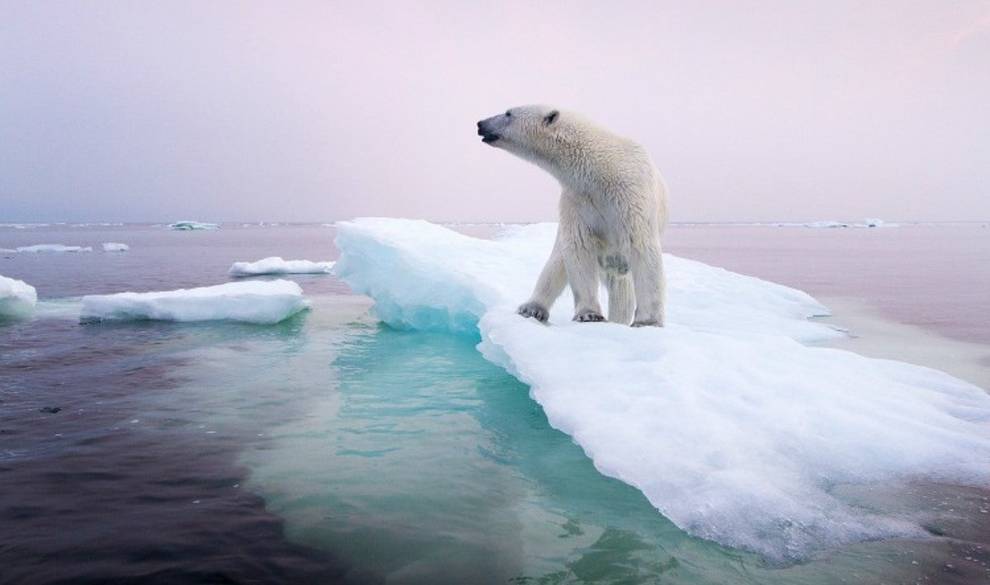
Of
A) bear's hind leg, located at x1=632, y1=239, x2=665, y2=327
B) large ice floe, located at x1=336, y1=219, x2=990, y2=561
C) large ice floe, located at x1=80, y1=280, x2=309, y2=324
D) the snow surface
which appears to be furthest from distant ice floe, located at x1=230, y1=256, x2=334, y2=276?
large ice floe, located at x1=336, y1=219, x2=990, y2=561

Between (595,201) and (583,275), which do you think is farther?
(583,275)

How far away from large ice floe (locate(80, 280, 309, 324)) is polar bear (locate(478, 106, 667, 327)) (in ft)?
19.7

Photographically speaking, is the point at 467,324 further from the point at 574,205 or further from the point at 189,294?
the point at 189,294

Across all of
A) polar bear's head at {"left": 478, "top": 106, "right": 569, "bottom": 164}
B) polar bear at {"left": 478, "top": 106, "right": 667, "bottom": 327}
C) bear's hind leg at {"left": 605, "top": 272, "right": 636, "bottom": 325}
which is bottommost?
bear's hind leg at {"left": 605, "top": 272, "right": 636, "bottom": 325}

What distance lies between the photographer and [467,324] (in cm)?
842

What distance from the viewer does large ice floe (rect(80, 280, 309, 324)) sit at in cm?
956

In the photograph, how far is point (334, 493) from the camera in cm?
309

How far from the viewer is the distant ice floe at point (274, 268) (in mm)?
19109

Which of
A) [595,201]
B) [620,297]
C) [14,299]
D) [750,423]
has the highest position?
[595,201]

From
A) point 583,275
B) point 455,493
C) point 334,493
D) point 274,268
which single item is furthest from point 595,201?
point 274,268

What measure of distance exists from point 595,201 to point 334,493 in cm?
275

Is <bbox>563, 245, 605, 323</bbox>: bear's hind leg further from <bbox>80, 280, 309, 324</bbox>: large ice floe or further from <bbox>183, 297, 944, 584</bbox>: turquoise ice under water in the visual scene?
<bbox>80, 280, 309, 324</bbox>: large ice floe

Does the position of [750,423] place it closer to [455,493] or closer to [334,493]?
[455,493]

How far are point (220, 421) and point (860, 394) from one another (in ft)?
14.0
